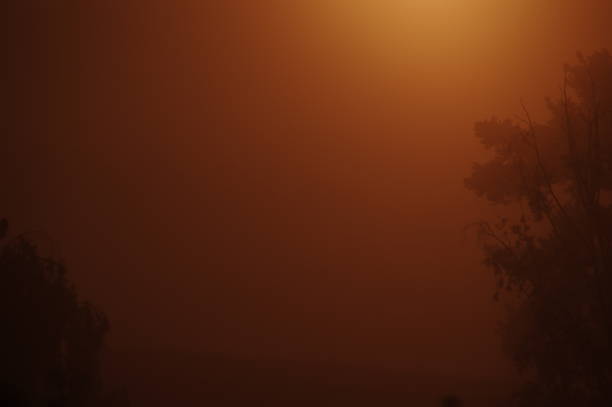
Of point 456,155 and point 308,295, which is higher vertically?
point 456,155

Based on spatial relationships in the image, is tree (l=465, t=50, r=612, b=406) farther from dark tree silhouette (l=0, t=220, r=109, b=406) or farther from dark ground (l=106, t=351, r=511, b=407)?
dark ground (l=106, t=351, r=511, b=407)

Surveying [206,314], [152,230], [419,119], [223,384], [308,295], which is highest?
[419,119]

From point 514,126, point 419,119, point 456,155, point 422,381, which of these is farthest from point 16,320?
point 419,119

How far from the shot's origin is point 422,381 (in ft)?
105

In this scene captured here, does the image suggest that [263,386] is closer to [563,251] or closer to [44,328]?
[44,328]

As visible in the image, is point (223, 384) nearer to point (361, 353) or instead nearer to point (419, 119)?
point (361, 353)

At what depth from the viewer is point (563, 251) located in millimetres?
10523

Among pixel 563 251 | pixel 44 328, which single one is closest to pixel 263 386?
pixel 44 328

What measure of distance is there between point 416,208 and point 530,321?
8800 cm

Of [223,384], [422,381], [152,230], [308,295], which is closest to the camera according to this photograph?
[223,384]

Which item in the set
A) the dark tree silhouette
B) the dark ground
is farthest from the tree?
the dark ground

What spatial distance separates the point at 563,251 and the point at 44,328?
9.06m

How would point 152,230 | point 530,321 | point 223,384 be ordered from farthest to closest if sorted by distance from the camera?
point 152,230, point 223,384, point 530,321

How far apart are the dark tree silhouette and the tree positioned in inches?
273
